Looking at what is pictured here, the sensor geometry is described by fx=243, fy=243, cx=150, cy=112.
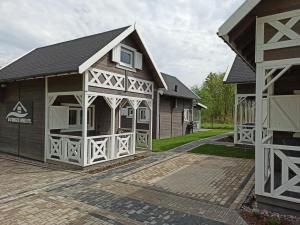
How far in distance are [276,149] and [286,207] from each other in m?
1.22

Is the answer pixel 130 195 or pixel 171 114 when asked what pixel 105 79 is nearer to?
pixel 130 195

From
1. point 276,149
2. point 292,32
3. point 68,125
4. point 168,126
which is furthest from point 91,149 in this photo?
point 168,126

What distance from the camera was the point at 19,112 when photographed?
1093cm

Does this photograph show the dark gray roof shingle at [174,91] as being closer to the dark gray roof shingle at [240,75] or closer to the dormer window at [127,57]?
the dark gray roof shingle at [240,75]

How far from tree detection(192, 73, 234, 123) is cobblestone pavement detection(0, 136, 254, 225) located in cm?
3422

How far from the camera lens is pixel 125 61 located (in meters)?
10.8

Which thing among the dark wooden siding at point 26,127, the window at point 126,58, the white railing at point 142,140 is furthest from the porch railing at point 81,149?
the window at point 126,58

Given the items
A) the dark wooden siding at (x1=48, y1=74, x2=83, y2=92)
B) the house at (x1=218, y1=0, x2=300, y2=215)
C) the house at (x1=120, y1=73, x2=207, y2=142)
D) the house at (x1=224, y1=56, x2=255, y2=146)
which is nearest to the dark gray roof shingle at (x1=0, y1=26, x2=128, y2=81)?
the dark wooden siding at (x1=48, y1=74, x2=83, y2=92)

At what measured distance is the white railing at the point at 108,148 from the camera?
30.1 ft

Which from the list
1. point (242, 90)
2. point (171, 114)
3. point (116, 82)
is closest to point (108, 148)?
point (116, 82)

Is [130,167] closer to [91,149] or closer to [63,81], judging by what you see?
[91,149]

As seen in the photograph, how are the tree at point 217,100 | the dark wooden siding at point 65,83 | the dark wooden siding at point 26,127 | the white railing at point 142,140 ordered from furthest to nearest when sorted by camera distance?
→ the tree at point 217,100
the white railing at point 142,140
the dark wooden siding at point 26,127
the dark wooden siding at point 65,83

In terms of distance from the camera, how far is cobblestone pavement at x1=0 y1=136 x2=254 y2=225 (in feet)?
16.3

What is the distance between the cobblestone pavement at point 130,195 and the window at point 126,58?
447 centimetres
